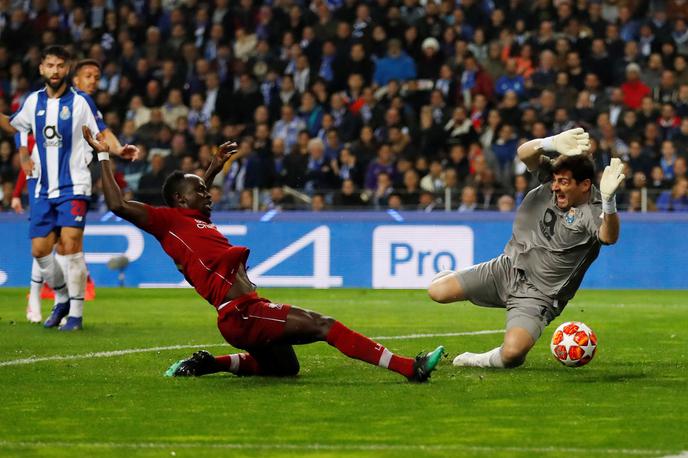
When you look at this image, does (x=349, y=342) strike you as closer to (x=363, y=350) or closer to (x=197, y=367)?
(x=363, y=350)

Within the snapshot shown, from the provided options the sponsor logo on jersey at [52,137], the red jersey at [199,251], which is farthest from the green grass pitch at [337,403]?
the sponsor logo on jersey at [52,137]

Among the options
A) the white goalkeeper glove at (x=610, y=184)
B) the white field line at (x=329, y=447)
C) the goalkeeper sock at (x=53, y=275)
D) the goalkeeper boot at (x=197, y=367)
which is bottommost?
the goalkeeper sock at (x=53, y=275)

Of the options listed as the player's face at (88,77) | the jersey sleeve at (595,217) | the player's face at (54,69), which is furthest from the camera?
the player's face at (88,77)

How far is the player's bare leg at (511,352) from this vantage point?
8.47 m

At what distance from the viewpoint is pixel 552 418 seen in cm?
647

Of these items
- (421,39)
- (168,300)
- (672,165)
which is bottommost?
(168,300)

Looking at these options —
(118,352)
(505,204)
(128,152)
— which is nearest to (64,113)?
(118,352)

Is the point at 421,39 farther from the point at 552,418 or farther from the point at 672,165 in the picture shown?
the point at 552,418

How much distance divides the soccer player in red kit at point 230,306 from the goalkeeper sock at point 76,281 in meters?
3.44

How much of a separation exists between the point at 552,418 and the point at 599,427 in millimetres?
329

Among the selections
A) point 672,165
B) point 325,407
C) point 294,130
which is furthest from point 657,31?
point 325,407

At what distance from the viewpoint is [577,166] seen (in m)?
8.51

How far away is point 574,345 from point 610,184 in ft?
4.04

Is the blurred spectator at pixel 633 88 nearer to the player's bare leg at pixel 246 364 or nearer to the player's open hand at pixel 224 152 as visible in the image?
the player's open hand at pixel 224 152
